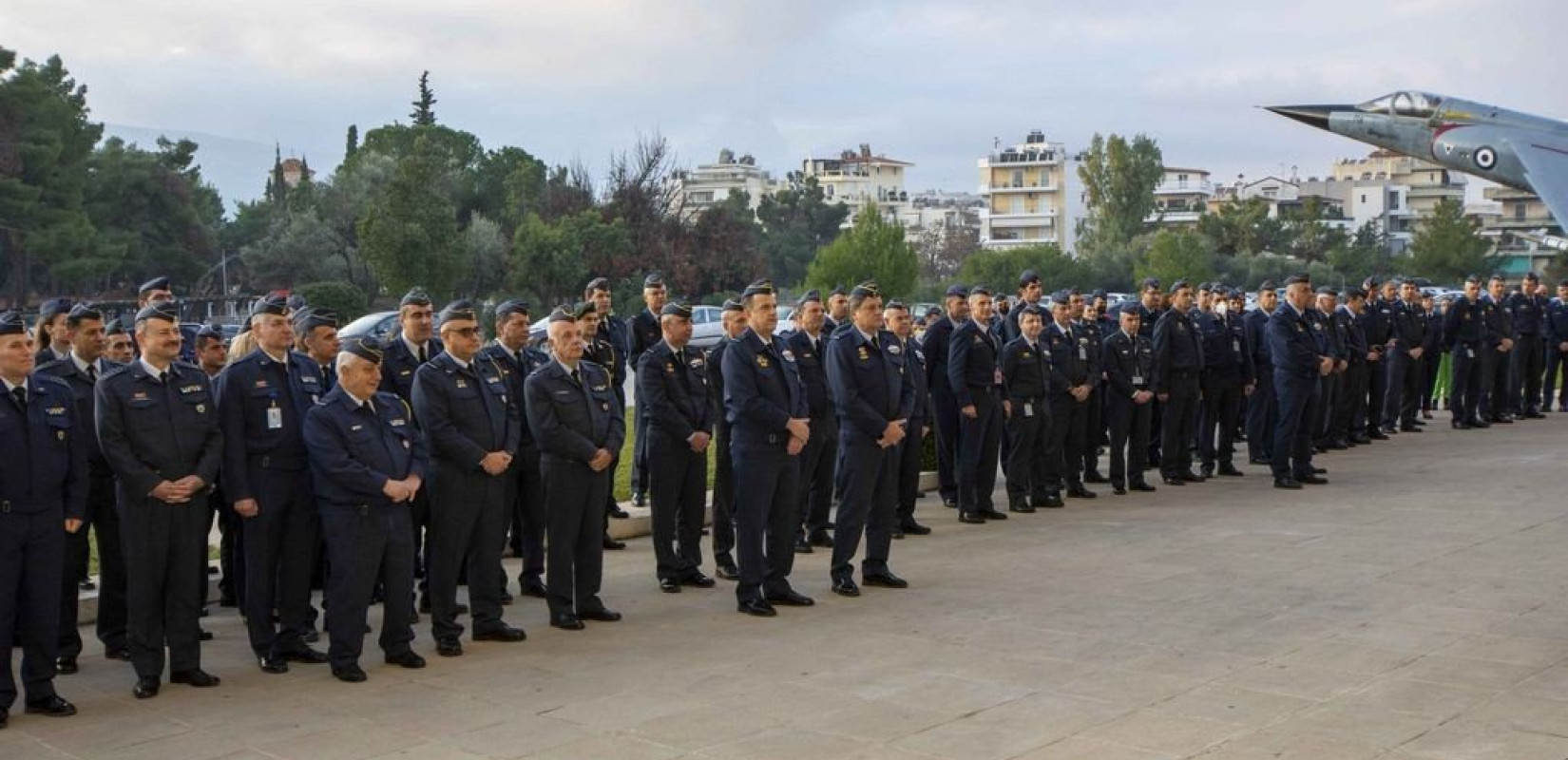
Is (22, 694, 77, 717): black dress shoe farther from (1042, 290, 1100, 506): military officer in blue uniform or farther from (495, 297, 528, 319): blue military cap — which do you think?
(1042, 290, 1100, 506): military officer in blue uniform

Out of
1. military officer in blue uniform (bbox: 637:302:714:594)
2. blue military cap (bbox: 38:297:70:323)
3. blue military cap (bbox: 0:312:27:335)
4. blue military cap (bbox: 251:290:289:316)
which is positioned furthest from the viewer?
military officer in blue uniform (bbox: 637:302:714:594)

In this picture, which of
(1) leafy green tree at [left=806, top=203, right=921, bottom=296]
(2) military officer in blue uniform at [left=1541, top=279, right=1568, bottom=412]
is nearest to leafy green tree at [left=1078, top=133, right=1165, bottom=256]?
(1) leafy green tree at [left=806, top=203, right=921, bottom=296]

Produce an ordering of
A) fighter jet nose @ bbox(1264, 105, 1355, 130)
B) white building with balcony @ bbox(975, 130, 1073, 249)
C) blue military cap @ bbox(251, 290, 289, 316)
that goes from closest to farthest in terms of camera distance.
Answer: blue military cap @ bbox(251, 290, 289, 316), fighter jet nose @ bbox(1264, 105, 1355, 130), white building with balcony @ bbox(975, 130, 1073, 249)

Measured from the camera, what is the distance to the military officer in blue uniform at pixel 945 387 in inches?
508

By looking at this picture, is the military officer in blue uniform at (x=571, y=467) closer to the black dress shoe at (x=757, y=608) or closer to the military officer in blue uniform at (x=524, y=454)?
the military officer in blue uniform at (x=524, y=454)

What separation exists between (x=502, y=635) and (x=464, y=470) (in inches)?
35.8

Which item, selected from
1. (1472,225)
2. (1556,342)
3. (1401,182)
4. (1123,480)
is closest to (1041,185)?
(1401,182)

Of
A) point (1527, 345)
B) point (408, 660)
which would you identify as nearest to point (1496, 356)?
point (1527, 345)

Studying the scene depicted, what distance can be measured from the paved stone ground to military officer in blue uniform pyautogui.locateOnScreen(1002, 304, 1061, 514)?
1872 mm

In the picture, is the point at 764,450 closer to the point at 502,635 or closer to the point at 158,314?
the point at 502,635

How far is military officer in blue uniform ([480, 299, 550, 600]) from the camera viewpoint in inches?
372

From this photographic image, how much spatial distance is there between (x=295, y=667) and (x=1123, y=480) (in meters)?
8.50

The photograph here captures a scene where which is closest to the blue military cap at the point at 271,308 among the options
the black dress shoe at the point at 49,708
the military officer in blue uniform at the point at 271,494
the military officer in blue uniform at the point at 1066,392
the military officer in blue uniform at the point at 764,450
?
the military officer in blue uniform at the point at 271,494

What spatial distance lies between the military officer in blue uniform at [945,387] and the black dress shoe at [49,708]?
296 inches
